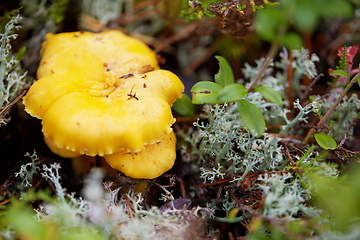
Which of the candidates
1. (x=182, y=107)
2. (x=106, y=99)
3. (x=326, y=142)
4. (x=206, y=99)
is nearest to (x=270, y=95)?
(x=206, y=99)

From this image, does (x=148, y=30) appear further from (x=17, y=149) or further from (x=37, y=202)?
(x=37, y=202)

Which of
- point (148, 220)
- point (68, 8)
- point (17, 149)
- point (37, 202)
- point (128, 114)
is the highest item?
point (68, 8)

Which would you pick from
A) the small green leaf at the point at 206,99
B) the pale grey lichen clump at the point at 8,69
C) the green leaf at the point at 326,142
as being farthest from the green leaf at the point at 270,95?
the pale grey lichen clump at the point at 8,69

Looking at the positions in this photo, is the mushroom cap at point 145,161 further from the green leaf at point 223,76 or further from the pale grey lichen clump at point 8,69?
the pale grey lichen clump at point 8,69

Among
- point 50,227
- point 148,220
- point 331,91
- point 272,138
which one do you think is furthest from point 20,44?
point 331,91

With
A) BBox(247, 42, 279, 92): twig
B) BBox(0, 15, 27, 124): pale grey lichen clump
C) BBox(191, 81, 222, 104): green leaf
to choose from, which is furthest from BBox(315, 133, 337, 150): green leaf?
BBox(0, 15, 27, 124): pale grey lichen clump

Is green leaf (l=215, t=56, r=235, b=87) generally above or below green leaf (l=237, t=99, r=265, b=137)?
above

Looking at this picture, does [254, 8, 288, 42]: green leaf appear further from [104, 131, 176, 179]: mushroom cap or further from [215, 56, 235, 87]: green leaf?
[104, 131, 176, 179]: mushroom cap
